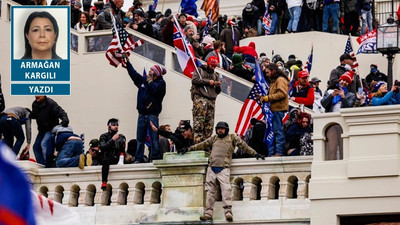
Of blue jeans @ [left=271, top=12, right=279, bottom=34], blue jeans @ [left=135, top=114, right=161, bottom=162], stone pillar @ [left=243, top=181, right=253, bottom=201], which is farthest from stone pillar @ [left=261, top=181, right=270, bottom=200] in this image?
blue jeans @ [left=271, top=12, right=279, bottom=34]

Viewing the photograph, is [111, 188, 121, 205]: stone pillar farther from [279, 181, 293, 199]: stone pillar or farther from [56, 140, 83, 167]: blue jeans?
[279, 181, 293, 199]: stone pillar

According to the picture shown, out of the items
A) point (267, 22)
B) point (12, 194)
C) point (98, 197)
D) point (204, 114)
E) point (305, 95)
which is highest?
point (267, 22)

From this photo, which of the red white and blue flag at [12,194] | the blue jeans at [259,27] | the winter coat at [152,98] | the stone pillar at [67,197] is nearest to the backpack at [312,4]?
the blue jeans at [259,27]

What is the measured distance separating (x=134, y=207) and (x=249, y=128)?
233 cm

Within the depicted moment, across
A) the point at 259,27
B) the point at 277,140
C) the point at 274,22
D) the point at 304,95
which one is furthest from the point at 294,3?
the point at 277,140

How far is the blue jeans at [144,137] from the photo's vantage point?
1780 cm

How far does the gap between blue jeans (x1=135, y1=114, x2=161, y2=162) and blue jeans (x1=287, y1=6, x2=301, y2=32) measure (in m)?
8.53

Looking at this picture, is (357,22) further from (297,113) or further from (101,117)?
(297,113)

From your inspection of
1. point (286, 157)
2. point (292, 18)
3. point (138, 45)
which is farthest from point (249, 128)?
point (292, 18)

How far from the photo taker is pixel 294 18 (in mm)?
26469

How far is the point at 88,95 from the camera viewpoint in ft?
77.7

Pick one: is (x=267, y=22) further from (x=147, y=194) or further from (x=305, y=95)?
(x=147, y=194)

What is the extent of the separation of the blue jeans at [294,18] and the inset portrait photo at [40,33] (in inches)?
352

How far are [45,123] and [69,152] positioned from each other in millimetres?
1569
